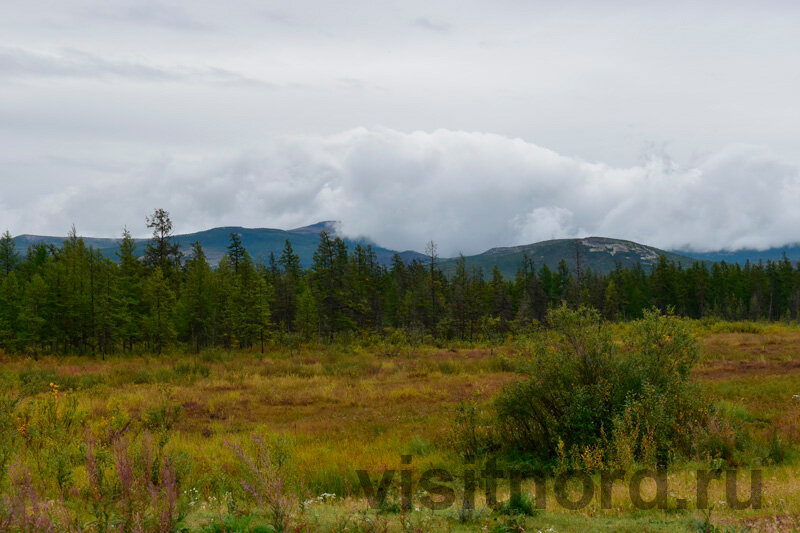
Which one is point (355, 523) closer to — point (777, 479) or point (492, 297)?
point (777, 479)

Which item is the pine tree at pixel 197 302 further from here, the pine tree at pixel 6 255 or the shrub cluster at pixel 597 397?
the shrub cluster at pixel 597 397

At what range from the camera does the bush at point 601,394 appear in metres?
8.78

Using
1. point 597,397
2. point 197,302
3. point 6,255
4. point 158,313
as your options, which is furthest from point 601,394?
point 6,255

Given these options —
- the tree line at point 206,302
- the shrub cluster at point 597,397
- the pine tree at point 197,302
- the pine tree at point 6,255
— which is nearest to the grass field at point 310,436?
the shrub cluster at point 597,397

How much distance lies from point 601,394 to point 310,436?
716 centimetres

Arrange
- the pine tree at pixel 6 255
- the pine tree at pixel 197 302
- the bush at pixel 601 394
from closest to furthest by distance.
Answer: the bush at pixel 601 394, the pine tree at pixel 197 302, the pine tree at pixel 6 255

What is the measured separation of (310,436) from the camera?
12.0 metres

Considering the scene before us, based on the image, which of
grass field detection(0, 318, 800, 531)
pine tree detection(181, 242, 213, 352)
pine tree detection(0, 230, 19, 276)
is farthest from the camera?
pine tree detection(0, 230, 19, 276)

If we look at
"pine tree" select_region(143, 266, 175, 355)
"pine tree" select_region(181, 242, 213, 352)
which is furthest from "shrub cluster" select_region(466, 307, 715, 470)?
"pine tree" select_region(181, 242, 213, 352)

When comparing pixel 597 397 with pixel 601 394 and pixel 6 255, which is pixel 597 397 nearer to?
pixel 601 394

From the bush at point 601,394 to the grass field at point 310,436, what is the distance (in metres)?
1.03

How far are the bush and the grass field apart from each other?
1033 millimetres

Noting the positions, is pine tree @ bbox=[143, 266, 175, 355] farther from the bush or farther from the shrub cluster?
the bush

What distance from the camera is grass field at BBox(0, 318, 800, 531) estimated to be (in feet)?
16.4
